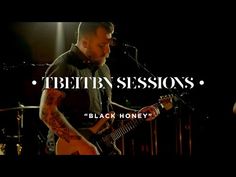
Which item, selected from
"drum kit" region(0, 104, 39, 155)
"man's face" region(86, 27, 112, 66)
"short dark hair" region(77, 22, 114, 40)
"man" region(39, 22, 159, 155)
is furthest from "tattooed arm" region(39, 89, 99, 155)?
"short dark hair" region(77, 22, 114, 40)

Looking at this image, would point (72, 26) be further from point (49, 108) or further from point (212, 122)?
point (212, 122)

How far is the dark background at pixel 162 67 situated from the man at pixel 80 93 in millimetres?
95

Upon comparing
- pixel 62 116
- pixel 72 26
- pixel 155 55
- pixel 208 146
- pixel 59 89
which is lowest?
pixel 208 146

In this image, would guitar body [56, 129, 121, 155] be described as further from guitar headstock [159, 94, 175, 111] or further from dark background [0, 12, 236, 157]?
guitar headstock [159, 94, 175, 111]

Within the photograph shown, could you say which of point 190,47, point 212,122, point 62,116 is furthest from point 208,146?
point 62,116

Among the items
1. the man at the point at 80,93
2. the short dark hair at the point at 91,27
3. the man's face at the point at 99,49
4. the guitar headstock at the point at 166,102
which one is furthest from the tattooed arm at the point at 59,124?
the guitar headstock at the point at 166,102

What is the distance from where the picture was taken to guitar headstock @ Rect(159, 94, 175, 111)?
5.03 metres

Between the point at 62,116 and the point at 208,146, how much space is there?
1.84 m

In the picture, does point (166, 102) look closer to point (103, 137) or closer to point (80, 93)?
point (103, 137)

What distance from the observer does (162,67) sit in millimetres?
5059

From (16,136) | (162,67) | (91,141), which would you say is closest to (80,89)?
(91,141)

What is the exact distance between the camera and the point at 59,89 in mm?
5016

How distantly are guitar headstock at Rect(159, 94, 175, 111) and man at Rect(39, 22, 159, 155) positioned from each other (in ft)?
0.37

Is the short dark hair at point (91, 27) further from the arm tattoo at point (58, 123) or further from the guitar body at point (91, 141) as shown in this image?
the guitar body at point (91, 141)
